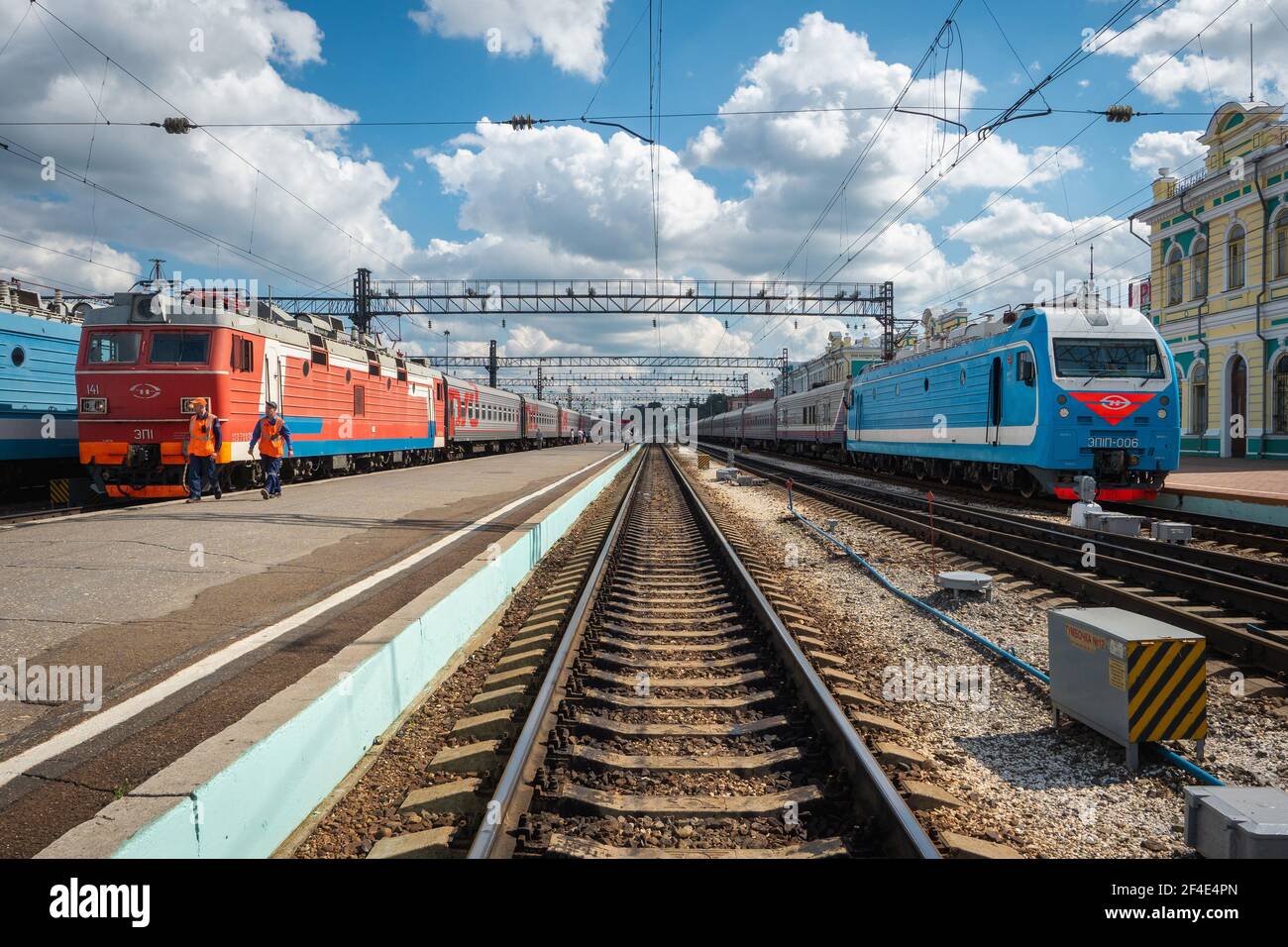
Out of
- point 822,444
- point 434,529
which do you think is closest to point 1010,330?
point 434,529

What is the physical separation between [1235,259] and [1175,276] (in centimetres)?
335

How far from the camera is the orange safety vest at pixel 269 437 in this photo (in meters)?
13.6

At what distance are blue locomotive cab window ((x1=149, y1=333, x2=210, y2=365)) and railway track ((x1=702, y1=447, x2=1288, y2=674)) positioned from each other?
1252 centimetres

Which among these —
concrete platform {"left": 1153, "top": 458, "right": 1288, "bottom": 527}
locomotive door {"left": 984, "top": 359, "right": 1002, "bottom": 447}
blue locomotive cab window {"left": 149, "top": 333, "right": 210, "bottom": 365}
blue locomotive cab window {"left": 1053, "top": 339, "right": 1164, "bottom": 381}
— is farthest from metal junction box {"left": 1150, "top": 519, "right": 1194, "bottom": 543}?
blue locomotive cab window {"left": 149, "top": 333, "right": 210, "bottom": 365}

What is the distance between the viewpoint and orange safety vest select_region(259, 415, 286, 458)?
13602 mm

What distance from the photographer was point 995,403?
52.9ft

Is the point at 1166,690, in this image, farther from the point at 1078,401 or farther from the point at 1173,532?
the point at 1078,401

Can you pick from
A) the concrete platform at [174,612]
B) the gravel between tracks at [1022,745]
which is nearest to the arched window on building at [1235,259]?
the gravel between tracks at [1022,745]

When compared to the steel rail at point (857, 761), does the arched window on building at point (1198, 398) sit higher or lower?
higher

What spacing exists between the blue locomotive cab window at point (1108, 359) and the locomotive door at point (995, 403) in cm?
182

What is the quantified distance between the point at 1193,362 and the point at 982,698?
1215 inches

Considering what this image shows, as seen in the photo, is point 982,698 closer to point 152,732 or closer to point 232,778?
point 232,778

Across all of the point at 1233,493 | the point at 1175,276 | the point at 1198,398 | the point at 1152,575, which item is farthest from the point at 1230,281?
the point at 1152,575

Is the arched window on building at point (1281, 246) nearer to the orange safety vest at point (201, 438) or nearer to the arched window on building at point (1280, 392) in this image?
the arched window on building at point (1280, 392)
